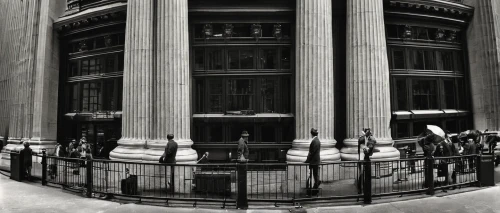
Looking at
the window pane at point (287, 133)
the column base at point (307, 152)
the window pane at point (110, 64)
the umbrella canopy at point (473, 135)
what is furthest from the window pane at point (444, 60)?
the window pane at point (110, 64)

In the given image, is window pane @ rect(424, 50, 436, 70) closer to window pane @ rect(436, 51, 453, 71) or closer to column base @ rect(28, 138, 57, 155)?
window pane @ rect(436, 51, 453, 71)

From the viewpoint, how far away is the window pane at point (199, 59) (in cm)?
1292

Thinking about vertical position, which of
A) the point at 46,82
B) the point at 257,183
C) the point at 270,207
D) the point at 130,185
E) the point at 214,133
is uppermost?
the point at 46,82

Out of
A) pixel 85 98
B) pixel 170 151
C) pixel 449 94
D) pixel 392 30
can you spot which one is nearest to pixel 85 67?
pixel 85 98

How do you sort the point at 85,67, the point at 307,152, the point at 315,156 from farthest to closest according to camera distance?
the point at 85,67
the point at 307,152
the point at 315,156

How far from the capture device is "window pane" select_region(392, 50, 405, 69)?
13.9 meters

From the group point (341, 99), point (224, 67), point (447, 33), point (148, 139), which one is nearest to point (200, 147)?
point (148, 139)

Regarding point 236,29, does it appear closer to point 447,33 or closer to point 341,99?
point 341,99

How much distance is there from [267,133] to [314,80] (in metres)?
3.08

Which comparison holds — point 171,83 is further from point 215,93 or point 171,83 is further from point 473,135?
point 473,135

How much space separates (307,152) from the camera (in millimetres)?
11047

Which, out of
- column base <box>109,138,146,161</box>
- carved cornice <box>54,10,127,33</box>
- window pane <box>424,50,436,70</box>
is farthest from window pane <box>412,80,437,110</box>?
carved cornice <box>54,10,127,33</box>

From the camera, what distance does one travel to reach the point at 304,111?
37.0 feet

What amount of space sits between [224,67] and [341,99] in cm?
508
